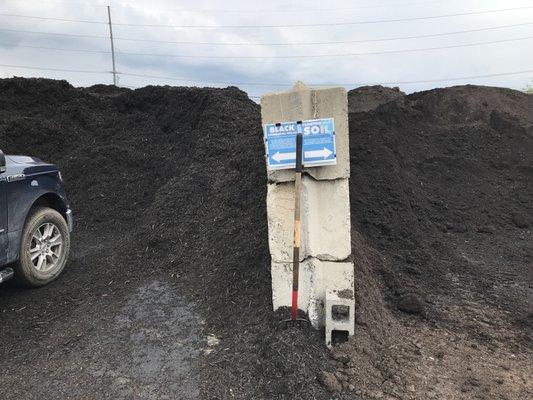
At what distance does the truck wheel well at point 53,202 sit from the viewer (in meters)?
5.63

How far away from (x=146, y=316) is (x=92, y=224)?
390 centimetres

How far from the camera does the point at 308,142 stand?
147 inches

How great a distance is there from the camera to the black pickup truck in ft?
15.5

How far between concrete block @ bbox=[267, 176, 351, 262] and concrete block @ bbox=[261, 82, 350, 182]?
106 millimetres

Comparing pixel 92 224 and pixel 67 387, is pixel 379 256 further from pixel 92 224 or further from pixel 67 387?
pixel 92 224

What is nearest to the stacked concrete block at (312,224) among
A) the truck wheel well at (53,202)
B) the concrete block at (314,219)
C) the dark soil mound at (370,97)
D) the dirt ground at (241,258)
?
the concrete block at (314,219)

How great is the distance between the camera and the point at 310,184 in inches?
152

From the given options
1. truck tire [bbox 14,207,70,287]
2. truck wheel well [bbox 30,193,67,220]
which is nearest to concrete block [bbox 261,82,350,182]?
truck tire [bbox 14,207,70,287]

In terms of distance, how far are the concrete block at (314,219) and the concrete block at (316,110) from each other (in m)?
0.11

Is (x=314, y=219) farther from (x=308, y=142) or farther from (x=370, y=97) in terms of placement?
(x=370, y=97)

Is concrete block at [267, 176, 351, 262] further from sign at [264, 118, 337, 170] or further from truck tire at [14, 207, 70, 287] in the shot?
truck tire at [14, 207, 70, 287]

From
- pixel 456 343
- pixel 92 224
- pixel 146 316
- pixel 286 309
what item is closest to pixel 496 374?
pixel 456 343

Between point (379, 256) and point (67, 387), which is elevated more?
point (379, 256)

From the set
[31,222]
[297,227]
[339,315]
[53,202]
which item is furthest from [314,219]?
[53,202]
